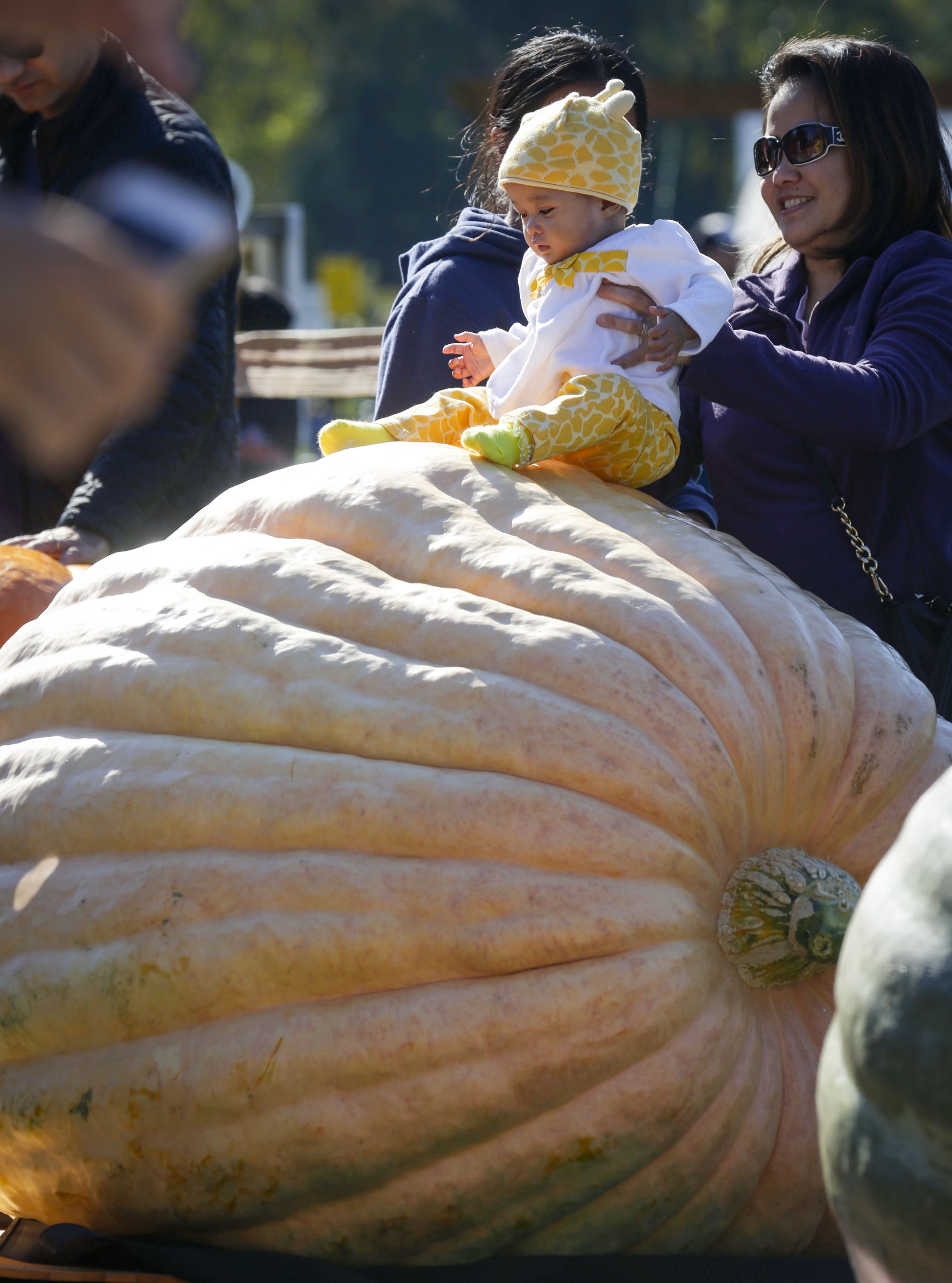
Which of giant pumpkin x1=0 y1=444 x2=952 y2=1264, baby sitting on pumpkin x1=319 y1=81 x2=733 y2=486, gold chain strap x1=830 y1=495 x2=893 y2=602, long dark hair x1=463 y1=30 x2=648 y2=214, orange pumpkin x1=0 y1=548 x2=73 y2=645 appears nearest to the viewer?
giant pumpkin x1=0 y1=444 x2=952 y2=1264

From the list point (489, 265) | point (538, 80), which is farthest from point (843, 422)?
point (538, 80)

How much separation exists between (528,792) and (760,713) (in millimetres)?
362

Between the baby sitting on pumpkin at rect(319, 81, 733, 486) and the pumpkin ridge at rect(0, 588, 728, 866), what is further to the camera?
the baby sitting on pumpkin at rect(319, 81, 733, 486)

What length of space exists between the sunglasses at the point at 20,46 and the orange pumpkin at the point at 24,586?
0.94 meters

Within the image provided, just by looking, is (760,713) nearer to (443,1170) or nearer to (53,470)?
(443,1170)

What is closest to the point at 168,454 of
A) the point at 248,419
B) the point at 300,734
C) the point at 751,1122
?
the point at 300,734

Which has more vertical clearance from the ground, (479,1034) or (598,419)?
(598,419)

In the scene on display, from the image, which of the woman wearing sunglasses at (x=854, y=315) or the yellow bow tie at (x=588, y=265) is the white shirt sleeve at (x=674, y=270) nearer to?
the yellow bow tie at (x=588, y=265)

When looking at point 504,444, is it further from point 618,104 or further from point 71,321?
point 71,321

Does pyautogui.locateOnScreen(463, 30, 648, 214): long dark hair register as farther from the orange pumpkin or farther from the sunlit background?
the sunlit background

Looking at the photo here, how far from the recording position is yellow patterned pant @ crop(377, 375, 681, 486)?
6.72 ft

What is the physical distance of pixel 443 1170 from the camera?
159 centimetres

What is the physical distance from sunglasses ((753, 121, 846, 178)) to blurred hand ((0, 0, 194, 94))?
155cm

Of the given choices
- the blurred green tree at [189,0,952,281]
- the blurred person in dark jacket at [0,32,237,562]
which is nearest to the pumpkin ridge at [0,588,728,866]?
the blurred person in dark jacket at [0,32,237,562]
